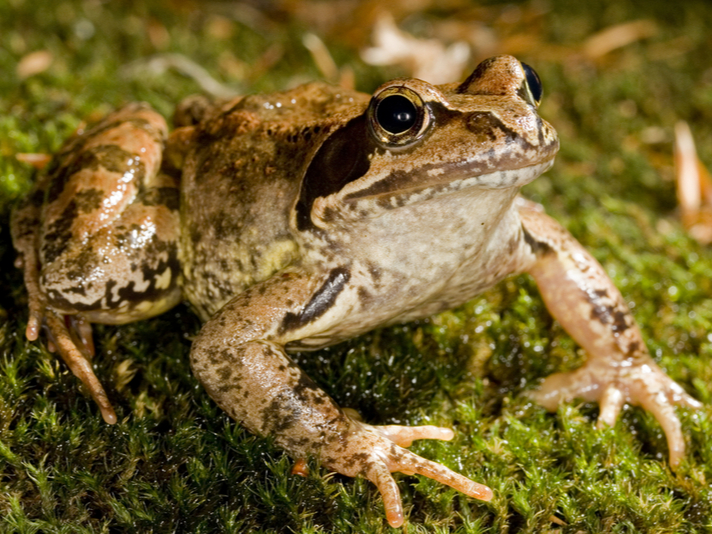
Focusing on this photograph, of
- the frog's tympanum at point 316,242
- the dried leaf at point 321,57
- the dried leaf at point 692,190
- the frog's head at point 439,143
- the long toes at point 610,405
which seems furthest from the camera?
the dried leaf at point 321,57

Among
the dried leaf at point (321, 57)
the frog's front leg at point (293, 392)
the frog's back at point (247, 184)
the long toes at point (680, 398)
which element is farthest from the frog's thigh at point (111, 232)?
the dried leaf at point (321, 57)

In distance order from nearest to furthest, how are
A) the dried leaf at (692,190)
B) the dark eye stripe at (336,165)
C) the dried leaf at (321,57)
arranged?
the dark eye stripe at (336,165)
the dried leaf at (692,190)
the dried leaf at (321,57)

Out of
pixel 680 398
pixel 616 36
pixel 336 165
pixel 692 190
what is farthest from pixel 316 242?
pixel 616 36

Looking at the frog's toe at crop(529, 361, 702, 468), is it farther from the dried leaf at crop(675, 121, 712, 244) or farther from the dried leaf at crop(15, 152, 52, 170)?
the dried leaf at crop(15, 152, 52, 170)

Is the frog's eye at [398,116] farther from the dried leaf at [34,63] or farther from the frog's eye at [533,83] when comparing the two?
the dried leaf at [34,63]

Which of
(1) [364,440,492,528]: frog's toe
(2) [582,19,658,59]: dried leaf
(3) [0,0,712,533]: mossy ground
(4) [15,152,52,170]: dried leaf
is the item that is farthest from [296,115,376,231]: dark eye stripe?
(2) [582,19,658,59]: dried leaf
